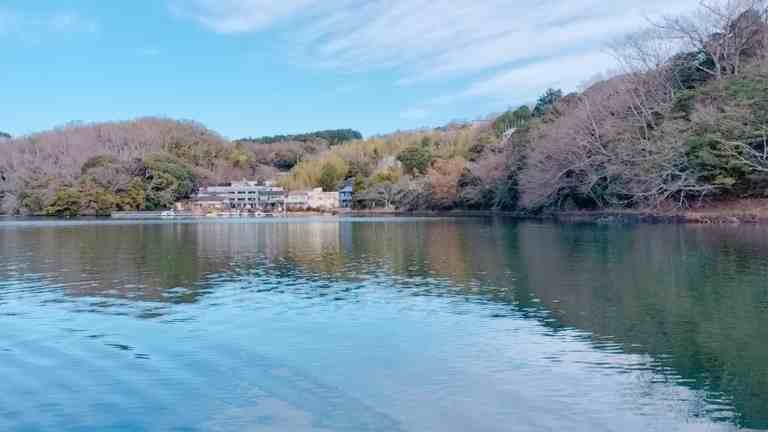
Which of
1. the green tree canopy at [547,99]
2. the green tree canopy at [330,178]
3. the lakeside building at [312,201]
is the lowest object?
the lakeside building at [312,201]

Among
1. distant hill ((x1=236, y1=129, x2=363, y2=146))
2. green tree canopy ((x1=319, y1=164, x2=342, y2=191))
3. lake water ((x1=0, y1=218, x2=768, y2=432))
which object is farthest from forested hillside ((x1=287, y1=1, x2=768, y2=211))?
distant hill ((x1=236, y1=129, x2=363, y2=146))

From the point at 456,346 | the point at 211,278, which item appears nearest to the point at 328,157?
the point at 211,278

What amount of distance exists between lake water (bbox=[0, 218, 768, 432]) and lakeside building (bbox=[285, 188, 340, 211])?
230 feet

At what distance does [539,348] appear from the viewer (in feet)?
25.2

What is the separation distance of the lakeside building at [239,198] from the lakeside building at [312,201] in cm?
144

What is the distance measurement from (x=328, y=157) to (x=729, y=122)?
3045 inches

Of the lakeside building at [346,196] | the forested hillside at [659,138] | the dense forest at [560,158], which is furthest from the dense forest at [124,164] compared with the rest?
the forested hillside at [659,138]

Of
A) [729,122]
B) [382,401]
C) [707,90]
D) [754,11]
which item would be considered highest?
[754,11]

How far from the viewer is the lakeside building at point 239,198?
8400 centimetres

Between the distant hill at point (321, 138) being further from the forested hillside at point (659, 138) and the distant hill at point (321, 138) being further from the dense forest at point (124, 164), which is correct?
the forested hillside at point (659, 138)

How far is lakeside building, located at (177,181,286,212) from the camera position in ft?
276

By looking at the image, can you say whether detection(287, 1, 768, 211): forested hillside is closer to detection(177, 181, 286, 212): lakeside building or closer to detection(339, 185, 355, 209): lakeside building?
detection(339, 185, 355, 209): lakeside building

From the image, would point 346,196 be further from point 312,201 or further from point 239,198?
point 239,198

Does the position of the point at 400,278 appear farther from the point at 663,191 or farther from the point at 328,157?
the point at 328,157
